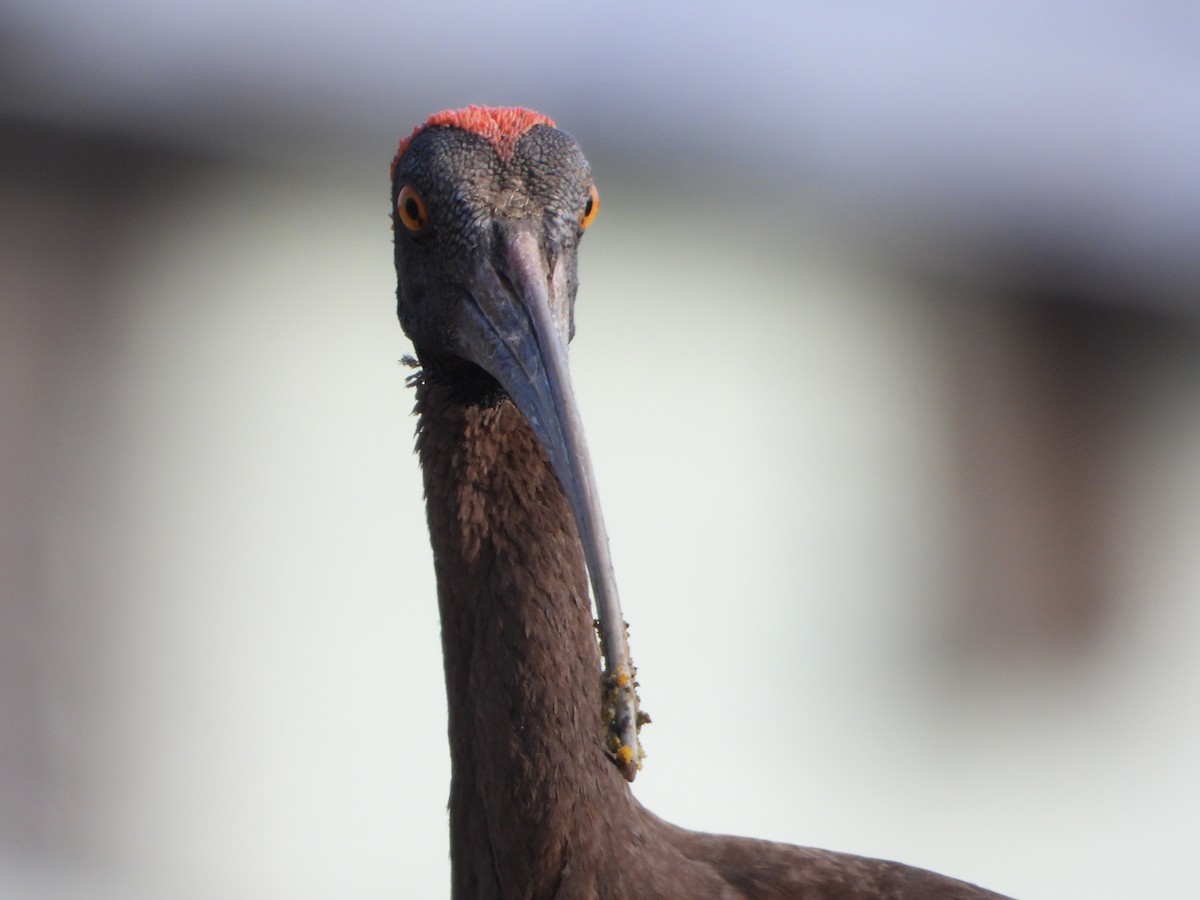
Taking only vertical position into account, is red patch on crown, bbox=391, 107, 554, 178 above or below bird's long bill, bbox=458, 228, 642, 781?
above

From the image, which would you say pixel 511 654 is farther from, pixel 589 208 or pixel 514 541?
pixel 589 208

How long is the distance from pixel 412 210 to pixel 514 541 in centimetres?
54

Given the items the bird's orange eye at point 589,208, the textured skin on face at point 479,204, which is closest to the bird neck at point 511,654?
the textured skin on face at point 479,204

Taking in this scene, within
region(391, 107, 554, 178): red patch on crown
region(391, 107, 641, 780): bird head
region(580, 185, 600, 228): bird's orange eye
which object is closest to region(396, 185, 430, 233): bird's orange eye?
region(391, 107, 641, 780): bird head

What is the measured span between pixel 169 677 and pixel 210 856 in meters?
0.77

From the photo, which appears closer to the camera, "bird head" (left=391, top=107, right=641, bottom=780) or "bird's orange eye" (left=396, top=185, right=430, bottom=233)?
"bird head" (left=391, top=107, right=641, bottom=780)

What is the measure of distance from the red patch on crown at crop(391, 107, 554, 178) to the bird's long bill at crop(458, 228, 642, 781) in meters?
0.17

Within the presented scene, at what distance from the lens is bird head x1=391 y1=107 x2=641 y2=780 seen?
1493 mm

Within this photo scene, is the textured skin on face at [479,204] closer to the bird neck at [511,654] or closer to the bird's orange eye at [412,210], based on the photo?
the bird's orange eye at [412,210]

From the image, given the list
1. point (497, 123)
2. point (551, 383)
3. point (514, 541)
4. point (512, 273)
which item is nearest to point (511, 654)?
point (514, 541)

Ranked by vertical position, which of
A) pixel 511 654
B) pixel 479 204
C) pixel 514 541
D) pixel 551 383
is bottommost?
pixel 511 654

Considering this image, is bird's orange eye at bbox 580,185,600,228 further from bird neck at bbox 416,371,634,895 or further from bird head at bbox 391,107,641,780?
bird neck at bbox 416,371,634,895

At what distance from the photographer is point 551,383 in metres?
1.53

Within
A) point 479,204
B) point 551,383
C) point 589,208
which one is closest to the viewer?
point 551,383
